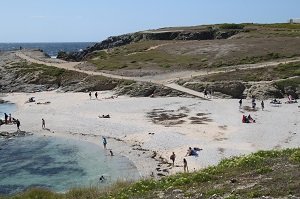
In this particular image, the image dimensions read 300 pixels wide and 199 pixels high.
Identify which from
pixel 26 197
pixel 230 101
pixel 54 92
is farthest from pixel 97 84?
pixel 26 197

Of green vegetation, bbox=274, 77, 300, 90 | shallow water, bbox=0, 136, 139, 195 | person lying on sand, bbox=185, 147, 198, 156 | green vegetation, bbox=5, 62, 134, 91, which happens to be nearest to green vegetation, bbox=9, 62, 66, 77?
green vegetation, bbox=5, 62, 134, 91

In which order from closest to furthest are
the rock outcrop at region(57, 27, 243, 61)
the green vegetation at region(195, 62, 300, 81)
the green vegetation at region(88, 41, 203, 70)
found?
the green vegetation at region(195, 62, 300, 81)
the green vegetation at region(88, 41, 203, 70)
the rock outcrop at region(57, 27, 243, 61)

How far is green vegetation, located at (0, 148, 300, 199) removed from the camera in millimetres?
16723

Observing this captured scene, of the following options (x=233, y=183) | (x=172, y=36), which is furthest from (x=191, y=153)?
(x=172, y=36)

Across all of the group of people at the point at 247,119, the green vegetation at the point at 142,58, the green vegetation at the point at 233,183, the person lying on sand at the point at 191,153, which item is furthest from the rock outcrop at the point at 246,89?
the green vegetation at the point at 233,183

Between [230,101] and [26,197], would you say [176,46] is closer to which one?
[230,101]

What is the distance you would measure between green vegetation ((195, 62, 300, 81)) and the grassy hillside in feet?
30.9

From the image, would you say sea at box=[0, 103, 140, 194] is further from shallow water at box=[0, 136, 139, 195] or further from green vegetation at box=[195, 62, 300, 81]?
green vegetation at box=[195, 62, 300, 81]

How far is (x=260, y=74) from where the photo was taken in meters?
73.0

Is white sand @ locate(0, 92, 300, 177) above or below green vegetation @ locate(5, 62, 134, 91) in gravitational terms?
below

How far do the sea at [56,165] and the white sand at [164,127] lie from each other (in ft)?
5.77

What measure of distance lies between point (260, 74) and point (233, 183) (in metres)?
57.0

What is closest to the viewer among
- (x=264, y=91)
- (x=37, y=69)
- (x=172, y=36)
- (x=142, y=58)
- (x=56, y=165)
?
(x=56, y=165)

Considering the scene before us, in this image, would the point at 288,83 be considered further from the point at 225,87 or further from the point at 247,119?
the point at 247,119
